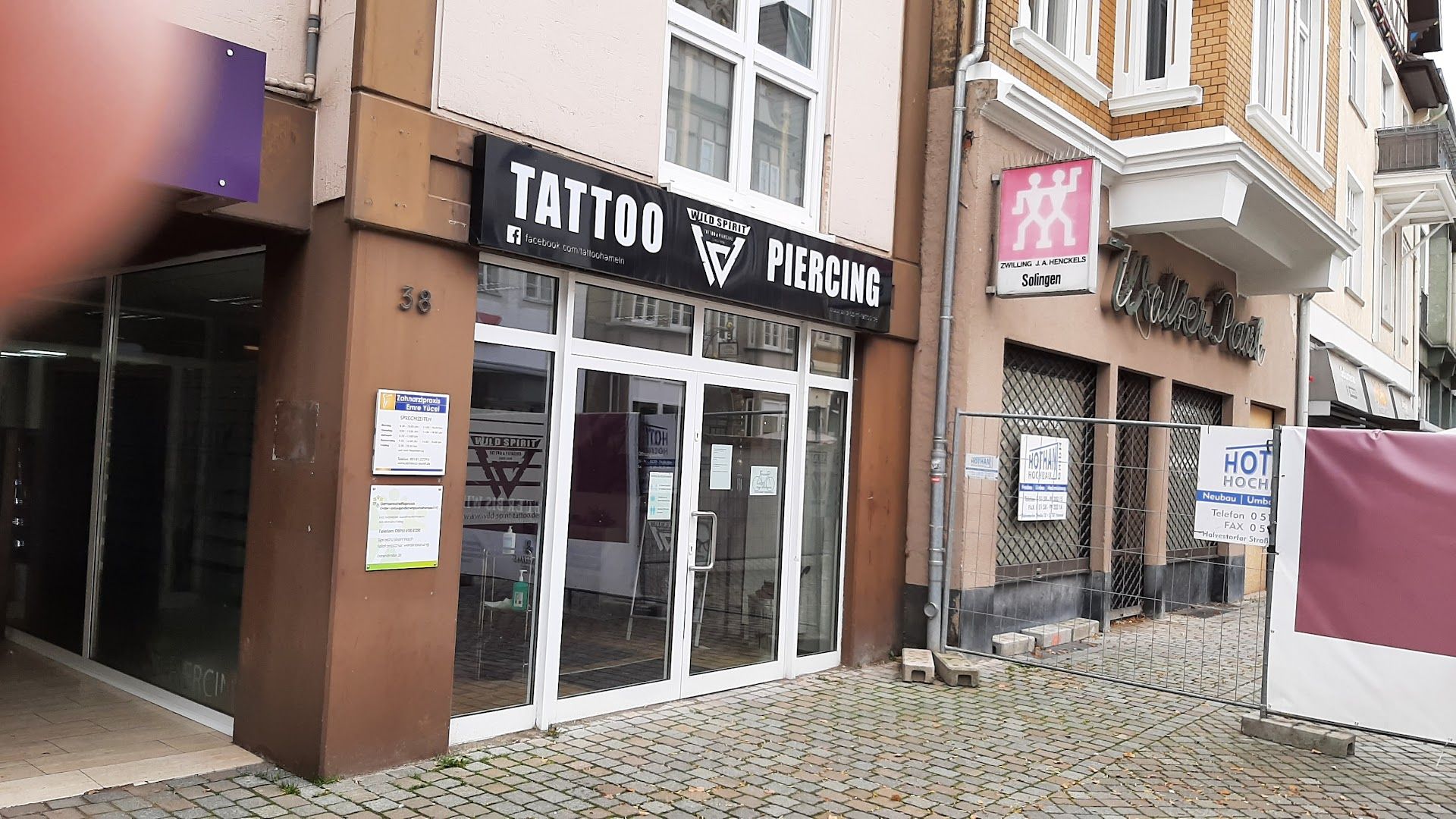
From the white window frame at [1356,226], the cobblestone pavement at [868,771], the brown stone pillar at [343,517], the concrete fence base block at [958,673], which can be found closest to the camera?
the cobblestone pavement at [868,771]

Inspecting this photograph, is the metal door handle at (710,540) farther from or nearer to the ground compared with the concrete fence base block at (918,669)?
farther from the ground

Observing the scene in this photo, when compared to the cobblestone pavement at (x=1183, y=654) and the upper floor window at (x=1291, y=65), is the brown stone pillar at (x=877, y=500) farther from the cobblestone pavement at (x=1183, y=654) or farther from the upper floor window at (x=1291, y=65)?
the upper floor window at (x=1291, y=65)

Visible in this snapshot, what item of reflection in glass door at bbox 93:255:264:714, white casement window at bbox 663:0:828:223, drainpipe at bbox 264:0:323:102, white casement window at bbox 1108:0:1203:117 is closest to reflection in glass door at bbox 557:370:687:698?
white casement window at bbox 663:0:828:223

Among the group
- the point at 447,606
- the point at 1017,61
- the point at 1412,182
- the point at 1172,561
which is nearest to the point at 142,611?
the point at 447,606

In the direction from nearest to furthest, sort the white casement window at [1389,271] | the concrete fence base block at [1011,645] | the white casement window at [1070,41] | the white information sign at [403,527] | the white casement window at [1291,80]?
the white information sign at [403,527]
the concrete fence base block at [1011,645]
the white casement window at [1070,41]
the white casement window at [1291,80]
the white casement window at [1389,271]

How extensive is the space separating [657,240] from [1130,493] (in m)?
7.61

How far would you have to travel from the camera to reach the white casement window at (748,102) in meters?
7.00

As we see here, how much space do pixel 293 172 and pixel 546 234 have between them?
1.25 metres

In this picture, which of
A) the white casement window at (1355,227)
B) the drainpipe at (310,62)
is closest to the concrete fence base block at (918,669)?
the drainpipe at (310,62)

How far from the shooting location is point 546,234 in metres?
5.77

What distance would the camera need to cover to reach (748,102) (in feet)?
24.5

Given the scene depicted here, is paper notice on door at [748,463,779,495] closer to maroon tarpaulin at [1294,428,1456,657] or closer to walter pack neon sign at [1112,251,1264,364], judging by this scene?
maroon tarpaulin at [1294,428,1456,657]

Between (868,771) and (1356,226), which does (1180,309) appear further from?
(1356,226)

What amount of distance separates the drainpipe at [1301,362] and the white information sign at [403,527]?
13.9 meters
